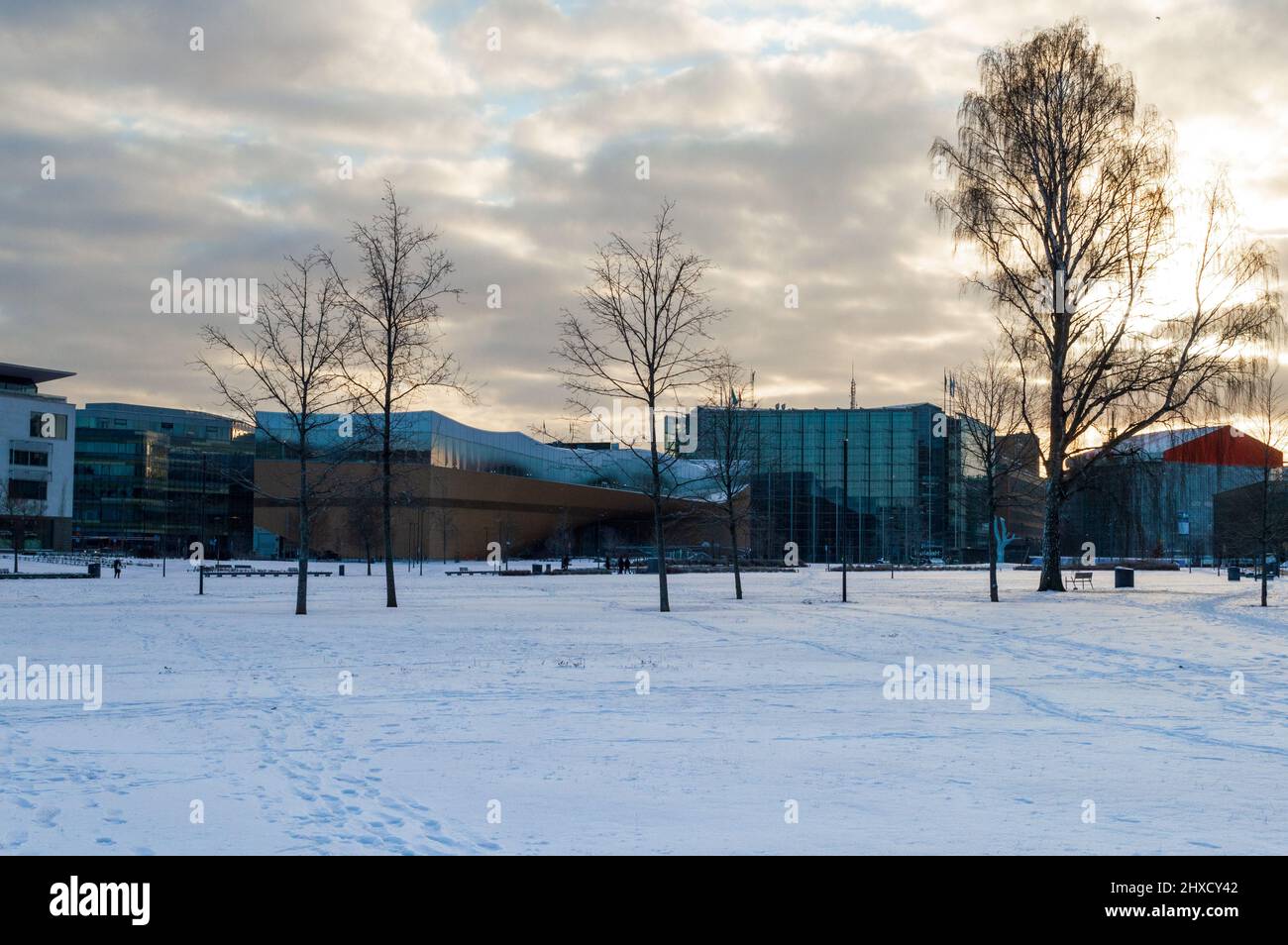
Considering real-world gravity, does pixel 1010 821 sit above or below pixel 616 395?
below

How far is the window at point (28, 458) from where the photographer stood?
91.9m

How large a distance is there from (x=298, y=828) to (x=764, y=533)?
9653 centimetres

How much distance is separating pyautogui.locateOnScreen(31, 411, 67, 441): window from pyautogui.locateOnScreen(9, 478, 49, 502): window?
13.0 ft

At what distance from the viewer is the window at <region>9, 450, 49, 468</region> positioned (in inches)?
3617

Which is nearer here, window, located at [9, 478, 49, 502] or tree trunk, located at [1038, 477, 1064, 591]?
tree trunk, located at [1038, 477, 1064, 591]

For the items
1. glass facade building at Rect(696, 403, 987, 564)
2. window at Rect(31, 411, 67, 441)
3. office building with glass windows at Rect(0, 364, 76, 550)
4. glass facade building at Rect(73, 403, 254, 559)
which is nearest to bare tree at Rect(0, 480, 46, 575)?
office building with glass windows at Rect(0, 364, 76, 550)

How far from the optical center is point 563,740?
30.8 ft

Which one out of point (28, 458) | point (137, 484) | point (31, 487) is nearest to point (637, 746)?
point (31, 487)

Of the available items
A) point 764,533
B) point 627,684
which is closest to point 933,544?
point 764,533

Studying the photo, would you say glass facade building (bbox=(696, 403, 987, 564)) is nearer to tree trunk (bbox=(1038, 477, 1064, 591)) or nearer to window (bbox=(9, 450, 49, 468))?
window (bbox=(9, 450, 49, 468))

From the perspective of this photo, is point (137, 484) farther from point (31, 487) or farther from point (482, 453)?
point (482, 453)

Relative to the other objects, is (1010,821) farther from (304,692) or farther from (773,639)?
Answer: (773,639)

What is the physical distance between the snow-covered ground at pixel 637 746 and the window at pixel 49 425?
83.2 metres

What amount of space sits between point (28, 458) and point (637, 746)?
324 ft
